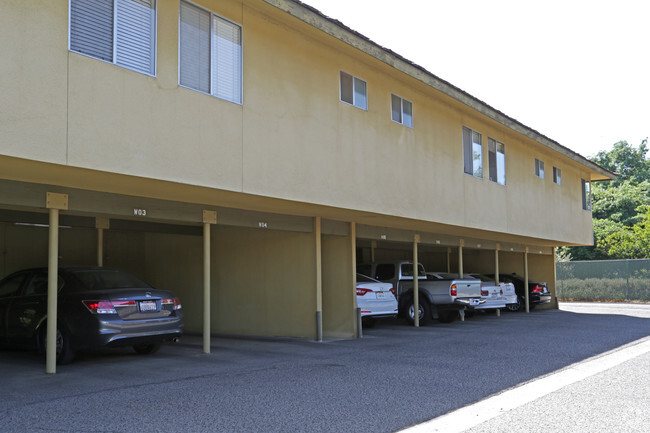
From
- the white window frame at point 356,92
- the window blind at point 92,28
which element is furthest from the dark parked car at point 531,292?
the window blind at point 92,28

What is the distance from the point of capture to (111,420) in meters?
6.36

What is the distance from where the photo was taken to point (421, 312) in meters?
18.1

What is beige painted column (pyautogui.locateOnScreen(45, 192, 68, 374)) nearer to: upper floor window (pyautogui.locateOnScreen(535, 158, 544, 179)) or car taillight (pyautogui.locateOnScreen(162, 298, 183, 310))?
car taillight (pyautogui.locateOnScreen(162, 298, 183, 310))

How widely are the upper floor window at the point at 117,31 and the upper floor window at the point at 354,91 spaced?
15.6 ft

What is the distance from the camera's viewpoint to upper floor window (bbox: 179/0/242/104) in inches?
369

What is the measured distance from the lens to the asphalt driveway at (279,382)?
6398 millimetres

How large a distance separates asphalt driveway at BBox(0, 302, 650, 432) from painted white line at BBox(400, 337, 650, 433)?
8.0 inches

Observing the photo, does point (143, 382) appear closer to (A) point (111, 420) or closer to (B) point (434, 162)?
(A) point (111, 420)

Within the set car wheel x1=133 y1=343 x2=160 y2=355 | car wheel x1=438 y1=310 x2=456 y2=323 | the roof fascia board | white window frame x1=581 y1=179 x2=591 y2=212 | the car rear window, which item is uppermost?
the roof fascia board

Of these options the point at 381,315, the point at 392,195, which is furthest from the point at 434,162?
the point at 381,315

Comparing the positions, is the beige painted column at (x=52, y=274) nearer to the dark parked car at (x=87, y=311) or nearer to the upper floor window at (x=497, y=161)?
the dark parked car at (x=87, y=311)

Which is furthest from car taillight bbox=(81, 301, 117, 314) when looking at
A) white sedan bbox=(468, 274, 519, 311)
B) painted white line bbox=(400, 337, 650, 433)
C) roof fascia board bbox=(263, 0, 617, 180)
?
white sedan bbox=(468, 274, 519, 311)

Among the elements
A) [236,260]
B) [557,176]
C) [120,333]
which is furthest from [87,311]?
[557,176]

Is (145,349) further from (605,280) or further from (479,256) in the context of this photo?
(605,280)
